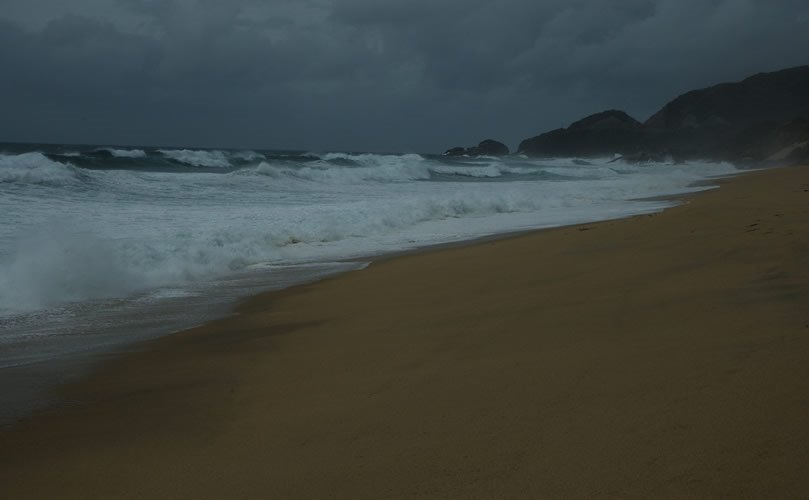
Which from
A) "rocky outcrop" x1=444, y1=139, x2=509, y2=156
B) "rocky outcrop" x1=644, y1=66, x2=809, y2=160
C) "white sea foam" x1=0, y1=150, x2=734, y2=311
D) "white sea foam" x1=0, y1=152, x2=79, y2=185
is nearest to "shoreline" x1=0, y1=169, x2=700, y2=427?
"white sea foam" x1=0, y1=150, x2=734, y2=311

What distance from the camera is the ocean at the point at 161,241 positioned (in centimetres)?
468

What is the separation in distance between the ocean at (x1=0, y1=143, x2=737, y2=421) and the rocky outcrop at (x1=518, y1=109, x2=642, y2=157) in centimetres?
7560

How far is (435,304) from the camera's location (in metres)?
4.80

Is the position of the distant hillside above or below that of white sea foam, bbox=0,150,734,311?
above

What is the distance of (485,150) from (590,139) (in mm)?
15398

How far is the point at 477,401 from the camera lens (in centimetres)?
267

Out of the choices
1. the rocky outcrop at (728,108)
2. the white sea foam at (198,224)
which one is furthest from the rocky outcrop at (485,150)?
the white sea foam at (198,224)

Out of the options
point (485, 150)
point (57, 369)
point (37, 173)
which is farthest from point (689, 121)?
point (57, 369)

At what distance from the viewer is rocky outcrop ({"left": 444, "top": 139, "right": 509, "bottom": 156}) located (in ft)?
328

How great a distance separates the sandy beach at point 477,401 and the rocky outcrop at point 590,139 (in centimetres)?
8585

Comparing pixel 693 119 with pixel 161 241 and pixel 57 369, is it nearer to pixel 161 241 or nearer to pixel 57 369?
pixel 161 241

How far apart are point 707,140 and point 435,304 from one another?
8650cm

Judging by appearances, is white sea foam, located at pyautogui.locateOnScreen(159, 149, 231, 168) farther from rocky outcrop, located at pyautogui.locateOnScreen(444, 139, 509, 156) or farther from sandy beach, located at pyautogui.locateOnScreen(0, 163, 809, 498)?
rocky outcrop, located at pyautogui.locateOnScreen(444, 139, 509, 156)

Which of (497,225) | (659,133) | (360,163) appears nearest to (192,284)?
(497,225)
